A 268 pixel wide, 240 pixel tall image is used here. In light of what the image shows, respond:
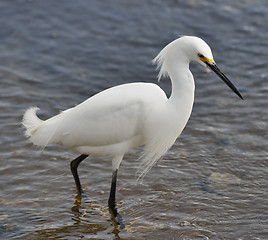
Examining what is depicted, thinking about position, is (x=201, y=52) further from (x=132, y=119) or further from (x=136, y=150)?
(x=136, y=150)

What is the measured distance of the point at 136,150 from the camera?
6.73m

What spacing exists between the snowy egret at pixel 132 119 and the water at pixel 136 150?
51cm

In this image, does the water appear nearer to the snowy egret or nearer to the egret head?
the snowy egret

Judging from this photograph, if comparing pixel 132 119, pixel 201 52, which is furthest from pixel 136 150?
pixel 201 52

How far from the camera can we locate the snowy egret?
4.98 m

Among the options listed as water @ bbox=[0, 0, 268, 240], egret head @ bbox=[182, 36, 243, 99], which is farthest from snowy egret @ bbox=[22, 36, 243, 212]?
water @ bbox=[0, 0, 268, 240]

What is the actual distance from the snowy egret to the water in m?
0.51

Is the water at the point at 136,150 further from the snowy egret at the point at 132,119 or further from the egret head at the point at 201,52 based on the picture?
the egret head at the point at 201,52

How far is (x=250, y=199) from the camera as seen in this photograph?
18.7 feet

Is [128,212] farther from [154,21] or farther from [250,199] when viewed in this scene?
[154,21]

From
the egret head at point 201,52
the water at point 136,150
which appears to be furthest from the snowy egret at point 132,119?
the water at point 136,150

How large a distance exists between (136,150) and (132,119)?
153 cm

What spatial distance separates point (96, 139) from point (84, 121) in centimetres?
21

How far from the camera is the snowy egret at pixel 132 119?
196 inches
